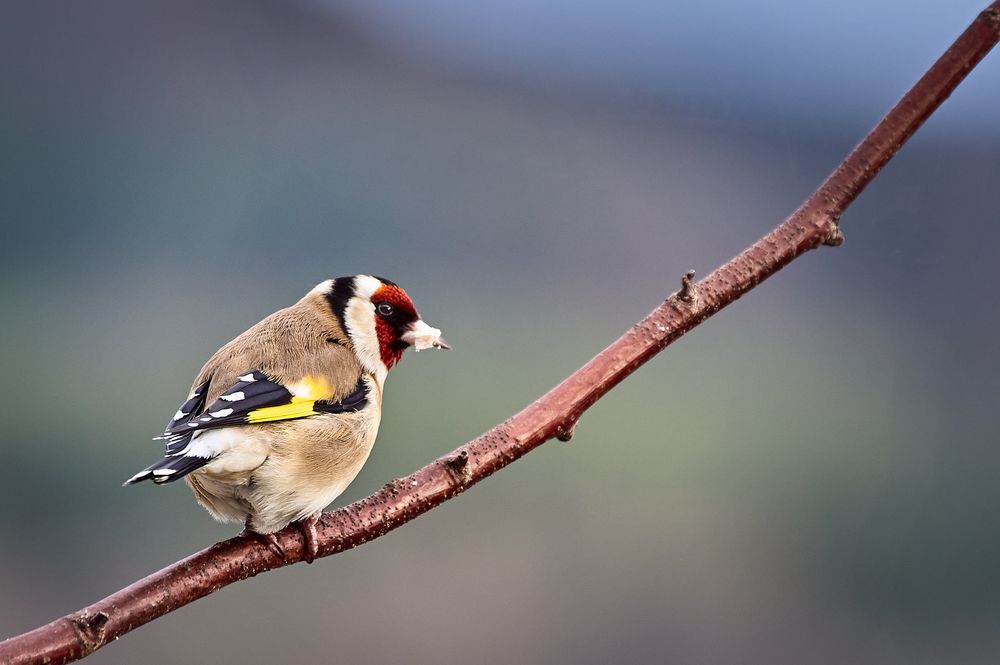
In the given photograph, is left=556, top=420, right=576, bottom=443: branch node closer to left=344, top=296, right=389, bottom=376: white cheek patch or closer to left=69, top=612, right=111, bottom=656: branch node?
left=344, top=296, right=389, bottom=376: white cheek patch

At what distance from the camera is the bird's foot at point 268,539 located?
106cm

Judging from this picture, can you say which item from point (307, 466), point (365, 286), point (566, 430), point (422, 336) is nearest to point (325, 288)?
point (365, 286)

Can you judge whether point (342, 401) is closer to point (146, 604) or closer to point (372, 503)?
point (372, 503)

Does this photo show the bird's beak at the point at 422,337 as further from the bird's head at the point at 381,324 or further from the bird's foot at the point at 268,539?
the bird's foot at the point at 268,539

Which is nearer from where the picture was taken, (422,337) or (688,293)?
(688,293)

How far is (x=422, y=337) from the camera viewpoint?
1.23 metres

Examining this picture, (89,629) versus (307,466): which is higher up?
(307,466)

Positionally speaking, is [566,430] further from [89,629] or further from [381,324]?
[89,629]

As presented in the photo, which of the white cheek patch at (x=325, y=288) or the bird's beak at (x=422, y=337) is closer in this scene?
the bird's beak at (x=422, y=337)

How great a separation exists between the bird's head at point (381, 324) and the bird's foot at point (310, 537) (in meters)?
0.25

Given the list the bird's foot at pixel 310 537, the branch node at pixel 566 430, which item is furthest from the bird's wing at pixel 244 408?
the branch node at pixel 566 430

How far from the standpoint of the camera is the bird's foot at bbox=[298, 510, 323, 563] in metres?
1.04

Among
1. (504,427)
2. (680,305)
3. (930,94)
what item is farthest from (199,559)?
(930,94)

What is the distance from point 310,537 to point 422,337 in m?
0.30
